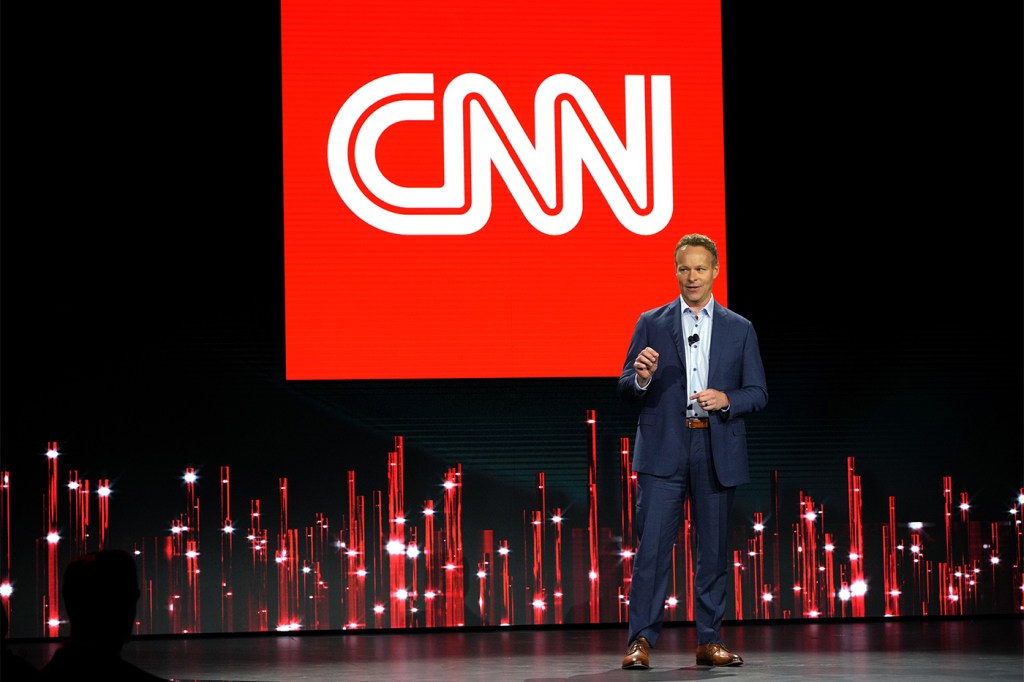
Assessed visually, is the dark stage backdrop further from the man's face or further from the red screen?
the man's face

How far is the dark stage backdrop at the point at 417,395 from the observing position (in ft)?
14.9

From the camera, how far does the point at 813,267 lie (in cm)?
484

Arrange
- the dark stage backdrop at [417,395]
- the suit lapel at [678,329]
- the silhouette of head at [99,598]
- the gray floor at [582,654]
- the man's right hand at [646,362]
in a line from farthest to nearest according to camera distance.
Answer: the dark stage backdrop at [417,395]
the suit lapel at [678,329]
the gray floor at [582,654]
the man's right hand at [646,362]
the silhouette of head at [99,598]

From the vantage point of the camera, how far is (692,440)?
341 cm

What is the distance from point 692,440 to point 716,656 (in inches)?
23.3

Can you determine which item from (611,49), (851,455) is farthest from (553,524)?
(611,49)

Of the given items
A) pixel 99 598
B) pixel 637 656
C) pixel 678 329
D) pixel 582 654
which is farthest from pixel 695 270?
pixel 99 598

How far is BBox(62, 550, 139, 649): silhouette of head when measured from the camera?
1285 millimetres

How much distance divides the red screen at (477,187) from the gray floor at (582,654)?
0.97 metres

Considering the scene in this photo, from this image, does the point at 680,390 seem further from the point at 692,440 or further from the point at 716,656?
the point at 716,656

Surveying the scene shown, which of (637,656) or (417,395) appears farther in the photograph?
(417,395)

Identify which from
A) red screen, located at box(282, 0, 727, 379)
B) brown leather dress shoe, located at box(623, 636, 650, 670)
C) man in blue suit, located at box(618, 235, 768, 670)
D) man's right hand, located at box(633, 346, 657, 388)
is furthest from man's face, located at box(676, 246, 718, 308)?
red screen, located at box(282, 0, 727, 379)

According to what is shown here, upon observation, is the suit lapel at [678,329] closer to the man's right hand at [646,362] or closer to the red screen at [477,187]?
the man's right hand at [646,362]

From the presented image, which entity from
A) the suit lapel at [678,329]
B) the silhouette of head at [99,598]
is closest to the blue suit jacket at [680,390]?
the suit lapel at [678,329]
